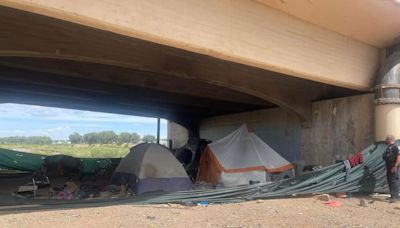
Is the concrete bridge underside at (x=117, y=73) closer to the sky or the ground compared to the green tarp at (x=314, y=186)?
closer to the sky

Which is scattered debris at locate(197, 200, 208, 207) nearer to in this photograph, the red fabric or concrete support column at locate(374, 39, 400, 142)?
the red fabric

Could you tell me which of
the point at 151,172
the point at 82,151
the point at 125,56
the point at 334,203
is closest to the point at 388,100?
the point at 334,203

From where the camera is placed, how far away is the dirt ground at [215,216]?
25.9 ft

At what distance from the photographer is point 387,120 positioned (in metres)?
13.6

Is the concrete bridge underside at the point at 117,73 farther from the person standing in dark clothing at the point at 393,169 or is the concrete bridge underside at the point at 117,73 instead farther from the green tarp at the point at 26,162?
Result: the person standing in dark clothing at the point at 393,169

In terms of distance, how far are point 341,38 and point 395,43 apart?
243 cm

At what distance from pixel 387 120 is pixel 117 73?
34.9 feet

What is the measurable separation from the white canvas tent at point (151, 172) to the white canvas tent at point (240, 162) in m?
2.20

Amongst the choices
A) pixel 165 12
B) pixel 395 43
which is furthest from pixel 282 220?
pixel 395 43

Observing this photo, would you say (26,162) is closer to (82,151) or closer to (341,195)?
(341,195)

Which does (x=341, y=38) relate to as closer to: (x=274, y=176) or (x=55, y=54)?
(x=274, y=176)

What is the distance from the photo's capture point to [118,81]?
17.2 m

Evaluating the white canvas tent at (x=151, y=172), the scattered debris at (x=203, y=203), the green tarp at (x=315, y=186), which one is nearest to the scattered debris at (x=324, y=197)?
the green tarp at (x=315, y=186)

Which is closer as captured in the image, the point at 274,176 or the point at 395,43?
the point at 395,43
